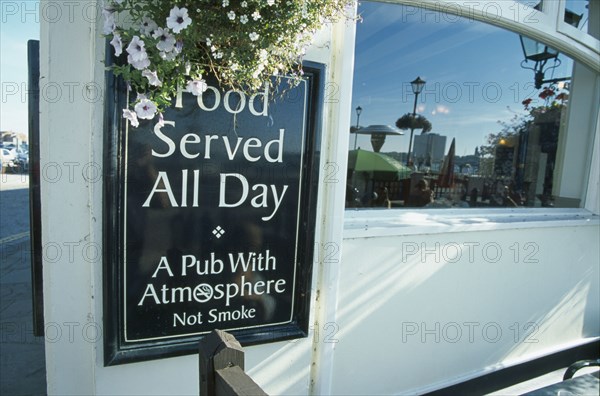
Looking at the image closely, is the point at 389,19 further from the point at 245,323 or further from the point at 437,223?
the point at 245,323

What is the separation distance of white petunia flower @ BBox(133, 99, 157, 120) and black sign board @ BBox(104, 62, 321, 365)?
11 centimetres

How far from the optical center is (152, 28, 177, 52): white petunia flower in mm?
1460

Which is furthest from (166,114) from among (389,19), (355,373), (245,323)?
(389,19)

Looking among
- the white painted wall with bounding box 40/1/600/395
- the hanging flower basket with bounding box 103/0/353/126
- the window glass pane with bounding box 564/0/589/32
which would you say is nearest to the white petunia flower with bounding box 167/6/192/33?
the hanging flower basket with bounding box 103/0/353/126

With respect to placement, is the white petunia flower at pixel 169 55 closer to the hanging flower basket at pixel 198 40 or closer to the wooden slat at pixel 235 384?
the hanging flower basket at pixel 198 40

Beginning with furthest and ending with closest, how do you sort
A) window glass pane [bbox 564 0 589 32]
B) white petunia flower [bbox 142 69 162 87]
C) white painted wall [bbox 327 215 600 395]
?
window glass pane [bbox 564 0 589 32], white painted wall [bbox 327 215 600 395], white petunia flower [bbox 142 69 162 87]

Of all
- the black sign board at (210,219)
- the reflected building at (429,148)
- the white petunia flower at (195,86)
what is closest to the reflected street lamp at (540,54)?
the reflected building at (429,148)

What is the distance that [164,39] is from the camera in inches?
57.6

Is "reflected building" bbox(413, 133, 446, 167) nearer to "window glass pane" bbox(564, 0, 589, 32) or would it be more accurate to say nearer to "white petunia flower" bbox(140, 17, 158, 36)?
"window glass pane" bbox(564, 0, 589, 32)

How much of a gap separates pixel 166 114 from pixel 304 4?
759 millimetres

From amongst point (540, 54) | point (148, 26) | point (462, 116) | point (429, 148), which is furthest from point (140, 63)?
point (540, 54)

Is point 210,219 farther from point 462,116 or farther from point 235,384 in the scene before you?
point 462,116

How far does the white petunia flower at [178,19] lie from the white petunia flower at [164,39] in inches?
2.9

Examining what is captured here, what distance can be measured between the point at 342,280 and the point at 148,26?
5.80 ft
